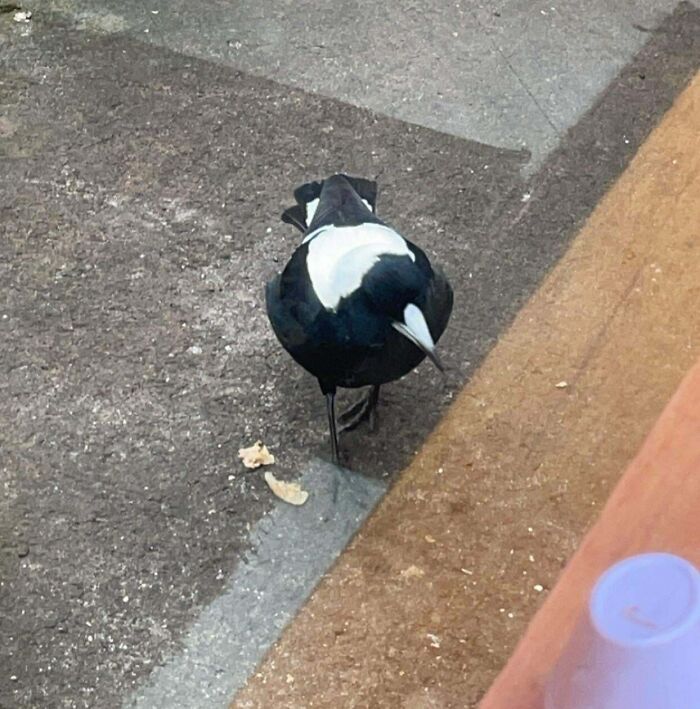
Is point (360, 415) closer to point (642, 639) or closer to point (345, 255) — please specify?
point (345, 255)

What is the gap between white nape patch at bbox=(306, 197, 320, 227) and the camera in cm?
171

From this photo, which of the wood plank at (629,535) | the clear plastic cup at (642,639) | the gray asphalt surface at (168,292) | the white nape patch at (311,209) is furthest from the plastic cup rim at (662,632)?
the white nape patch at (311,209)

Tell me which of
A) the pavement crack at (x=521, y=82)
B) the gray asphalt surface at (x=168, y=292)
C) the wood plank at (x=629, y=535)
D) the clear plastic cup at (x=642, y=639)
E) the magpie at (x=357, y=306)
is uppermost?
the clear plastic cup at (x=642, y=639)

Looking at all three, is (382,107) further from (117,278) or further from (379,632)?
(379,632)

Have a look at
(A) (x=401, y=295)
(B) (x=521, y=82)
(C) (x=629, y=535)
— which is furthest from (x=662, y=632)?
(B) (x=521, y=82)

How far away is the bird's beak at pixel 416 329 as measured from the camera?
4.52ft

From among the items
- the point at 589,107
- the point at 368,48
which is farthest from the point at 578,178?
the point at 368,48

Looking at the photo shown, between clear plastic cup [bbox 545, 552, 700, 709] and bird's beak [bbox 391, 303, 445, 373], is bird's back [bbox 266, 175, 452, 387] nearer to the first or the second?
bird's beak [bbox 391, 303, 445, 373]

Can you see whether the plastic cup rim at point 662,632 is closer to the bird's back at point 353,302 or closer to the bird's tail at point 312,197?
the bird's back at point 353,302

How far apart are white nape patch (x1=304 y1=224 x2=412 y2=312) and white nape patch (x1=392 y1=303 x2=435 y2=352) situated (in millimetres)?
76

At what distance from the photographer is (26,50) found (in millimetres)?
2426

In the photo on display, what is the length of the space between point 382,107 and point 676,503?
65.0 inches

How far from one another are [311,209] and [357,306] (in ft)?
1.26

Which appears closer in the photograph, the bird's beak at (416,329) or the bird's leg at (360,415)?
the bird's beak at (416,329)
